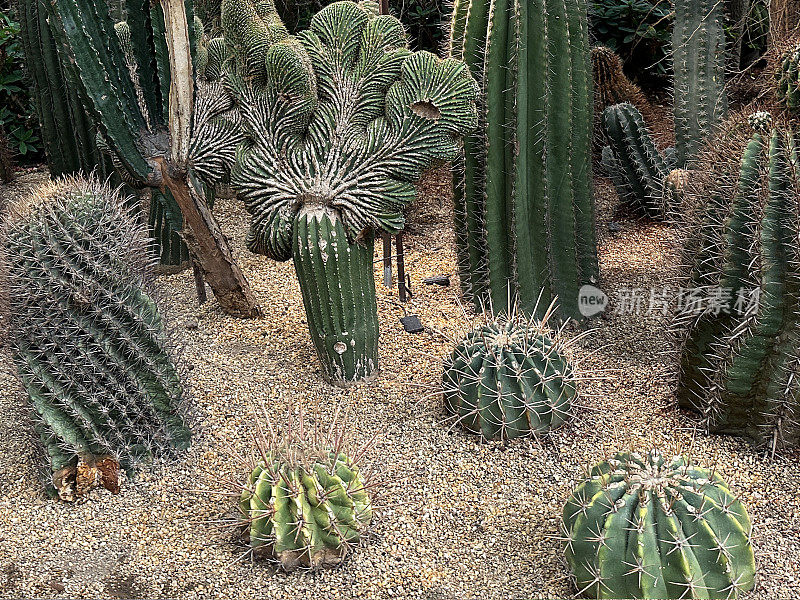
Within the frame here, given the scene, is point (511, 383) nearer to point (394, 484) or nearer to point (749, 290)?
point (394, 484)

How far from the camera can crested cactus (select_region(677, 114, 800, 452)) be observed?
2.82 meters

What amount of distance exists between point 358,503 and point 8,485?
1.31m

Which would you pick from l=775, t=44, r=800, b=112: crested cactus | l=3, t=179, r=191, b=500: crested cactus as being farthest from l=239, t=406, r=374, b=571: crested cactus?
l=775, t=44, r=800, b=112: crested cactus

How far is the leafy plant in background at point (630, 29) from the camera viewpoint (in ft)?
21.6

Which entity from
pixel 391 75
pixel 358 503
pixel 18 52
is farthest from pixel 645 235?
pixel 18 52

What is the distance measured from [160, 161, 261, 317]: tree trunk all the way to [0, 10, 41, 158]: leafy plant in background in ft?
10.5

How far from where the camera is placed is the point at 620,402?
339 cm

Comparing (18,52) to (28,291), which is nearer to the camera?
(28,291)

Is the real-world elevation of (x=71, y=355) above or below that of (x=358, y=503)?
above

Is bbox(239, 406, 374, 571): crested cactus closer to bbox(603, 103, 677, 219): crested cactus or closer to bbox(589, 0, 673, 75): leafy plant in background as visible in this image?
bbox(603, 103, 677, 219): crested cactus

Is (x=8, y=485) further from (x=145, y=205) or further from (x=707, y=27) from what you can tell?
(x=707, y=27)

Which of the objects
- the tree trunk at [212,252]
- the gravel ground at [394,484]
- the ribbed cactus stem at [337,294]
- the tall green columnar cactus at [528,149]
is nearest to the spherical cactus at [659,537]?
the gravel ground at [394,484]

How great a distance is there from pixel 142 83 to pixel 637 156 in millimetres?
2764

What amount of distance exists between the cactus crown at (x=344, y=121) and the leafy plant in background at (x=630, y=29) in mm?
3610
